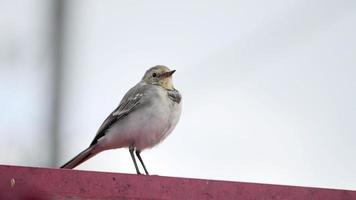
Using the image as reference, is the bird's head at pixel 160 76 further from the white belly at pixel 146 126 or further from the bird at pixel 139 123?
the white belly at pixel 146 126

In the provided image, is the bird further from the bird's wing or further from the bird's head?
the bird's head

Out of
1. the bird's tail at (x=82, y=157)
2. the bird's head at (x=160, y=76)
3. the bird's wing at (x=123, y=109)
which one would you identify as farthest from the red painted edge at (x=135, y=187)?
the bird's head at (x=160, y=76)

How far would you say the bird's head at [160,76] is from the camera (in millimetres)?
6234

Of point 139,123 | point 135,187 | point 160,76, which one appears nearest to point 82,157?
point 139,123

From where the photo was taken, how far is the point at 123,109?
5.99 metres

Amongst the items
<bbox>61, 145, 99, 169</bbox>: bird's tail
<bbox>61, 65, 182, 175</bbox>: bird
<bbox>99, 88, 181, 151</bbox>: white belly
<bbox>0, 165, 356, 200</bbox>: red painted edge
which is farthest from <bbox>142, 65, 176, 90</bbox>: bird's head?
<bbox>0, 165, 356, 200</bbox>: red painted edge

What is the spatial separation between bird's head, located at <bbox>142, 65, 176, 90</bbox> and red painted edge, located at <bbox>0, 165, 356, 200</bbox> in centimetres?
263

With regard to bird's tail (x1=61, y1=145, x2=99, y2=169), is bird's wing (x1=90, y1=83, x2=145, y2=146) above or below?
above

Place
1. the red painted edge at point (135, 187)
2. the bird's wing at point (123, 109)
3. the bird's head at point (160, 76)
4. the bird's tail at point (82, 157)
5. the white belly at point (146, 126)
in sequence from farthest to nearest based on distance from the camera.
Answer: the bird's head at point (160, 76) < the bird's wing at point (123, 109) < the white belly at point (146, 126) < the bird's tail at point (82, 157) < the red painted edge at point (135, 187)

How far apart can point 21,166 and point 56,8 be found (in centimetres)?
84

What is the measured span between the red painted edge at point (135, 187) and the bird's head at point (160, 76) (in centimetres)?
263

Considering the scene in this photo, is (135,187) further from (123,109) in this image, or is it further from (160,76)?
(160,76)

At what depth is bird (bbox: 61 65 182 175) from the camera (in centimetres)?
576

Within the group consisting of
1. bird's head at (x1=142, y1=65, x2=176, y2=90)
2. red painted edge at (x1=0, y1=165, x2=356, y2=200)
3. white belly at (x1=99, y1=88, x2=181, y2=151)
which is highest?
bird's head at (x1=142, y1=65, x2=176, y2=90)
